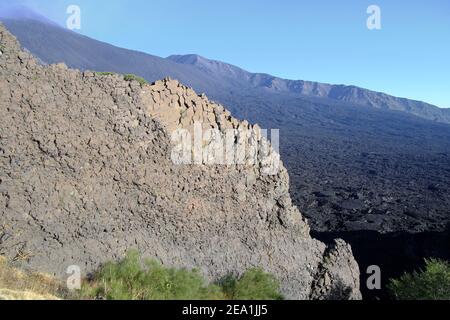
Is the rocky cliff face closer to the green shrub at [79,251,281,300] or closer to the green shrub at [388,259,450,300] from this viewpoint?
the green shrub at [79,251,281,300]

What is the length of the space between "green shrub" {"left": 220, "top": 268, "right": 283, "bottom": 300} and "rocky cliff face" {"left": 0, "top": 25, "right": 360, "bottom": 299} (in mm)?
763

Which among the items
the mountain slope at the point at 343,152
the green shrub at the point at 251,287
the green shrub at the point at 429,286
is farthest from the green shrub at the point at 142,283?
the mountain slope at the point at 343,152

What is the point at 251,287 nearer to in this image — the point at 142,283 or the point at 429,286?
the point at 142,283

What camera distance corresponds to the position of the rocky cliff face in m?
10.1

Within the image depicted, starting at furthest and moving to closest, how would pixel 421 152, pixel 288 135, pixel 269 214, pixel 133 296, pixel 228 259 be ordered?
Result: 1. pixel 288 135
2. pixel 421 152
3. pixel 269 214
4. pixel 228 259
5. pixel 133 296

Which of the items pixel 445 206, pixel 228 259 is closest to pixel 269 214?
pixel 228 259

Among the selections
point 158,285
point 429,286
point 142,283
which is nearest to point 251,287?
point 158,285

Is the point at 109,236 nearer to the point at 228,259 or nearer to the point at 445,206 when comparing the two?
the point at 228,259

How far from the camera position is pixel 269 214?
548 inches

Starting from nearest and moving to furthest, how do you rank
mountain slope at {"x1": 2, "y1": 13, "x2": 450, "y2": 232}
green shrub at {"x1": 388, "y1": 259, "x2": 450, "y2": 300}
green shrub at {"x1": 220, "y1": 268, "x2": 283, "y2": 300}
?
green shrub at {"x1": 220, "y1": 268, "x2": 283, "y2": 300}
green shrub at {"x1": 388, "y1": 259, "x2": 450, "y2": 300}
mountain slope at {"x1": 2, "y1": 13, "x2": 450, "y2": 232}

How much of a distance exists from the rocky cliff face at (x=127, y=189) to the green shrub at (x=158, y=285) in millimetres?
552

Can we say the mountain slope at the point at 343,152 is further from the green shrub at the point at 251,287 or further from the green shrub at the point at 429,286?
the green shrub at the point at 251,287

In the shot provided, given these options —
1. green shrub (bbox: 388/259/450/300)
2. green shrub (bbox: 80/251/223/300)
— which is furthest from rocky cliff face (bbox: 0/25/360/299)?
green shrub (bbox: 388/259/450/300)
